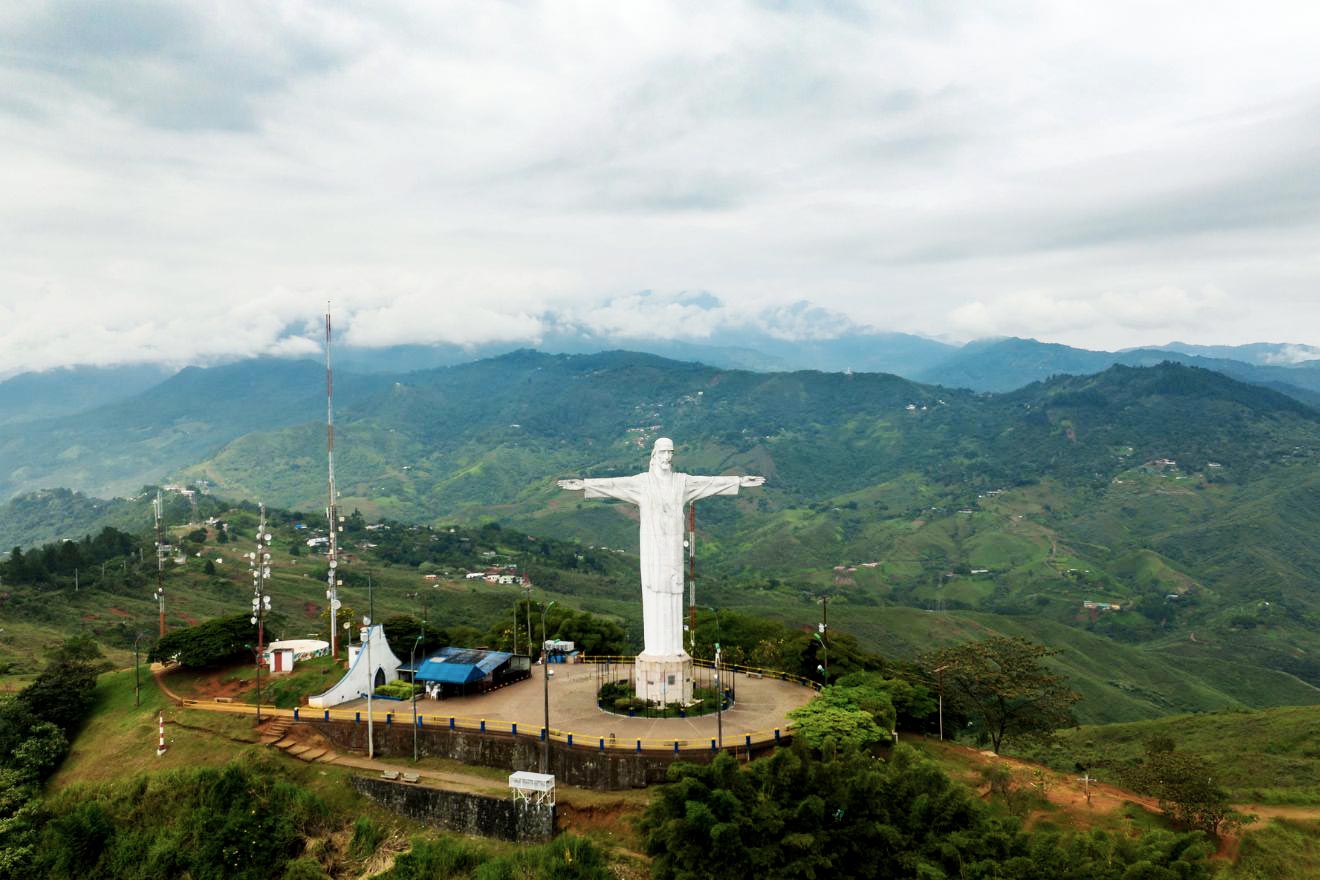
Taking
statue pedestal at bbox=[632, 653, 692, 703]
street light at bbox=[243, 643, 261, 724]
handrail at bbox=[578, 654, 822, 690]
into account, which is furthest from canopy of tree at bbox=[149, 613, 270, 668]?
statue pedestal at bbox=[632, 653, 692, 703]

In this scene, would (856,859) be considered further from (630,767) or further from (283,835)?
(283,835)

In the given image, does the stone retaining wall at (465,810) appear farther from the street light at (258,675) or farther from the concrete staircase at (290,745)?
the street light at (258,675)

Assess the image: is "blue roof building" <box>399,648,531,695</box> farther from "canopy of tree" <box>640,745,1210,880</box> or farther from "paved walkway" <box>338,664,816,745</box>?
"canopy of tree" <box>640,745,1210,880</box>

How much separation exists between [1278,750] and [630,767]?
A: 40730 millimetres

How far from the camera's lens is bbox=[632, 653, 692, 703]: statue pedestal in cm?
3881

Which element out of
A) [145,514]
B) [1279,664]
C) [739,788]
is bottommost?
[1279,664]

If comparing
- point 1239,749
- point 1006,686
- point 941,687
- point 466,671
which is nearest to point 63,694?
point 466,671

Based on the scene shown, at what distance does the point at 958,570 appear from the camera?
187 m

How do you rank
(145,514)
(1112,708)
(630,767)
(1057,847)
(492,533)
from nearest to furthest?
(1057,847), (630,767), (1112,708), (145,514), (492,533)

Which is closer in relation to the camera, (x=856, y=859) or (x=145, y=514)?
(x=856, y=859)

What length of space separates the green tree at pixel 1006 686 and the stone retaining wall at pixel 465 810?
21.8 metres

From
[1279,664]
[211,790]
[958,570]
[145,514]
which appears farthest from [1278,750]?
[145,514]

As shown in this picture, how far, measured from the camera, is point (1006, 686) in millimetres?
39375

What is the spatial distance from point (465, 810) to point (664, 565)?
44.4 feet
